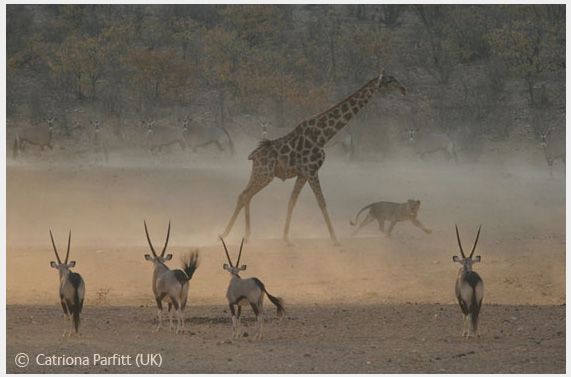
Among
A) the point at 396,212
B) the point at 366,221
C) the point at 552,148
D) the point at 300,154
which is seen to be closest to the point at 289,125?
the point at 552,148

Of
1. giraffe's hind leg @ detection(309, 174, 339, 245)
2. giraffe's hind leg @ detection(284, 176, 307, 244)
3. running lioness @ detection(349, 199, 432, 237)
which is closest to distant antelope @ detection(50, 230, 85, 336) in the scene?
giraffe's hind leg @ detection(284, 176, 307, 244)

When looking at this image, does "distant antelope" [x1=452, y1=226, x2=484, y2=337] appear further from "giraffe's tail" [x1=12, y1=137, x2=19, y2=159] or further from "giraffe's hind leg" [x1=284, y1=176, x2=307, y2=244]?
"giraffe's tail" [x1=12, y1=137, x2=19, y2=159]

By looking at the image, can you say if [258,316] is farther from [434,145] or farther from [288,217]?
[434,145]

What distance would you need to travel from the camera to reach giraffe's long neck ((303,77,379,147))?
21.8m

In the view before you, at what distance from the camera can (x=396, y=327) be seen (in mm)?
15422

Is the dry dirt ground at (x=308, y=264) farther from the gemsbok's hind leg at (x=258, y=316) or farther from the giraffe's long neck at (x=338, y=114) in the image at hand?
the giraffe's long neck at (x=338, y=114)

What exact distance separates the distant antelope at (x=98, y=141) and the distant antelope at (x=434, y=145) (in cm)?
541

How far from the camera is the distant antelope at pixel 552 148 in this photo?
27125mm

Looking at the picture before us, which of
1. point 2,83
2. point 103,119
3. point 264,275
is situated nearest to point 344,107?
point 264,275

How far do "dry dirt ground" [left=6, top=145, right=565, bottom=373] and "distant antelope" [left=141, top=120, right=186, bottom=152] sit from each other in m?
0.31

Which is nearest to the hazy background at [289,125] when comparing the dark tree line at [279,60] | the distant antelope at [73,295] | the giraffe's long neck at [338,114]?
the dark tree line at [279,60]

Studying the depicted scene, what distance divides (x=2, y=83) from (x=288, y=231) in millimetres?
4739

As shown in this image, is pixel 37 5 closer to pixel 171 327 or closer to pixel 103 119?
pixel 103 119

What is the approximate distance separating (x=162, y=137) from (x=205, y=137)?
774 millimetres
